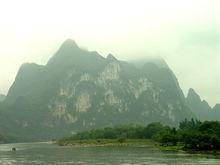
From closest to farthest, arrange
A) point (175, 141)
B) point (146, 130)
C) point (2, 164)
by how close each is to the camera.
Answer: point (2, 164)
point (175, 141)
point (146, 130)

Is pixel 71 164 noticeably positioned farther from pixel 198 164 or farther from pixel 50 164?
pixel 198 164

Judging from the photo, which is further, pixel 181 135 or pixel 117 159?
pixel 181 135

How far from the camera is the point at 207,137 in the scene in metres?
91.9

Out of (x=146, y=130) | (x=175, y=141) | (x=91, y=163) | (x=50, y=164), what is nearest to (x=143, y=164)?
(x=91, y=163)

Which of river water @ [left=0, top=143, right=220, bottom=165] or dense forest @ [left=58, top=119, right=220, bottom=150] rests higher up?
dense forest @ [left=58, top=119, right=220, bottom=150]

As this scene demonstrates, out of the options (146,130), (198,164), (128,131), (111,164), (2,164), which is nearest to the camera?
(198,164)

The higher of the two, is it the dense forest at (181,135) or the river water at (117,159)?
the dense forest at (181,135)

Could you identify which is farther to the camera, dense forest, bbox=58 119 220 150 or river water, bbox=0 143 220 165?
dense forest, bbox=58 119 220 150

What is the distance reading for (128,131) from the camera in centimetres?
18575

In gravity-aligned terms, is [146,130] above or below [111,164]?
above

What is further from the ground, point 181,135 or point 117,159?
point 181,135

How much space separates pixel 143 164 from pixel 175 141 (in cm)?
5283

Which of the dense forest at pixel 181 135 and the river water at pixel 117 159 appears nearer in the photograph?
the river water at pixel 117 159

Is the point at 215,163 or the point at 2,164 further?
the point at 2,164
